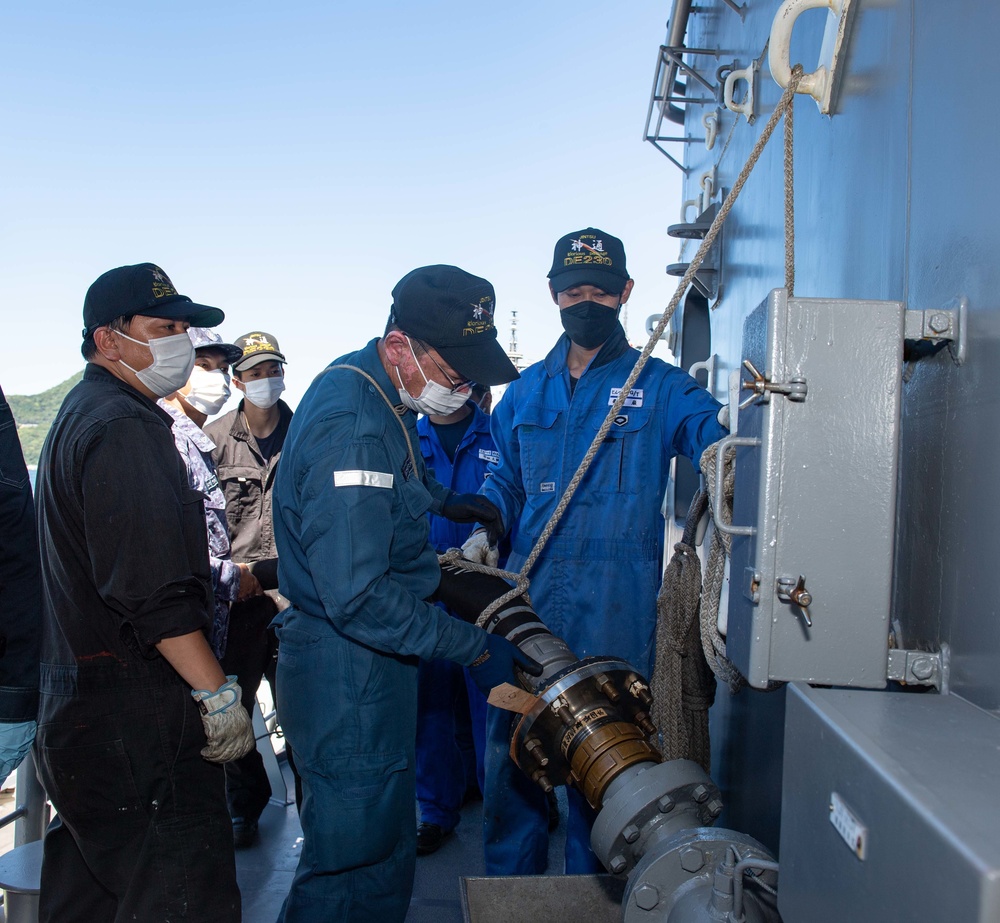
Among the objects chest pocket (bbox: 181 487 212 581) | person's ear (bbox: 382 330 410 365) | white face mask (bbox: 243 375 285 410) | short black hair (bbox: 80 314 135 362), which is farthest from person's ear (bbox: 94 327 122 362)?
white face mask (bbox: 243 375 285 410)

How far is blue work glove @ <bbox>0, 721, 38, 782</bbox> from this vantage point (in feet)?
6.41

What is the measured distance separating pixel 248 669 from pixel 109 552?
177cm

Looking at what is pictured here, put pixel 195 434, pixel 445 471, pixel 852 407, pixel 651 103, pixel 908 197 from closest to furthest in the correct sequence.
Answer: pixel 852 407
pixel 908 197
pixel 195 434
pixel 445 471
pixel 651 103

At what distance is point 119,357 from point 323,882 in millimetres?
1392

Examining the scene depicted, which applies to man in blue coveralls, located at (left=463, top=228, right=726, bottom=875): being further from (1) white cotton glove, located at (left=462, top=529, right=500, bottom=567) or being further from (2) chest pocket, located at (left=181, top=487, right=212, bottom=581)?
(2) chest pocket, located at (left=181, top=487, right=212, bottom=581)

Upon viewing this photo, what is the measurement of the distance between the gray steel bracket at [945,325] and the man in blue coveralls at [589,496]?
130 cm

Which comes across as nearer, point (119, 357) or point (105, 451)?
point (105, 451)

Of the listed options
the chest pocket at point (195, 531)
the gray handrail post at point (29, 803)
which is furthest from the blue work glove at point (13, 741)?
the gray handrail post at point (29, 803)

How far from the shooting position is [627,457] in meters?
2.69

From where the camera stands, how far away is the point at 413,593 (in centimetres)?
216

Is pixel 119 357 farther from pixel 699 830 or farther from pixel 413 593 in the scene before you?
pixel 699 830

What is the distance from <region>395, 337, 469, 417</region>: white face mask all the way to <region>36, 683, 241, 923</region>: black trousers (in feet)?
2.85

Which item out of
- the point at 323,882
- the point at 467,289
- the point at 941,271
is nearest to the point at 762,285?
the point at 467,289

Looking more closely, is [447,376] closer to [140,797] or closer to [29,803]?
[140,797]
